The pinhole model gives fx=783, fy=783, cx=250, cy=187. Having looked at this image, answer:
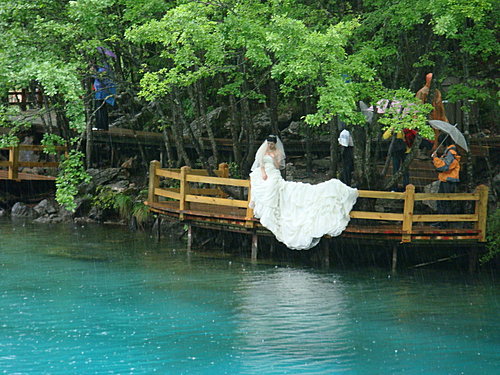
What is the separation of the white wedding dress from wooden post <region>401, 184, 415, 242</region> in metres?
1.03

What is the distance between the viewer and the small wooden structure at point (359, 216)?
51.3ft

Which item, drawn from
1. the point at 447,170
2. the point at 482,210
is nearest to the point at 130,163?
the point at 447,170

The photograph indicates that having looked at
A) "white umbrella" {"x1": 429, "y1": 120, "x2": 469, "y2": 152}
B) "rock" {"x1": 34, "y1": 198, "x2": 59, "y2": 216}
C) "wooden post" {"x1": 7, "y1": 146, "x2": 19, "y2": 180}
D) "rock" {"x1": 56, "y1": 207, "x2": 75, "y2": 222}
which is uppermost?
"white umbrella" {"x1": 429, "y1": 120, "x2": 469, "y2": 152}

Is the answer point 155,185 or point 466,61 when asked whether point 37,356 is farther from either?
point 466,61

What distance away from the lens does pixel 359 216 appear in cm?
1586

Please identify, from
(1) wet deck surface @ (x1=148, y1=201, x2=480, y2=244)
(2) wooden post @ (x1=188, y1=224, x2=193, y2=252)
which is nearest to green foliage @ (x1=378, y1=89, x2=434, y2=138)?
(1) wet deck surface @ (x1=148, y1=201, x2=480, y2=244)

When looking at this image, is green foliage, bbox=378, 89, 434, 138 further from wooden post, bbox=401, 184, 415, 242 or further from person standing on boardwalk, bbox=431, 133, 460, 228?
person standing on boardwalk, bbox=431, 133, 460, 228

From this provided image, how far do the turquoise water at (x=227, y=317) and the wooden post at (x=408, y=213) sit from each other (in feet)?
2.83

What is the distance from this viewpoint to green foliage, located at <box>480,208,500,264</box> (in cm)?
1588

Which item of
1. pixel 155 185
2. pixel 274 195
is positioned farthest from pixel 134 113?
pixel 274 195

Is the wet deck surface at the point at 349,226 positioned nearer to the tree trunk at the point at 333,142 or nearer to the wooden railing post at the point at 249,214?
the wooden railing post at the point at 249,214

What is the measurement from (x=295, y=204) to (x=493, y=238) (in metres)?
4.10

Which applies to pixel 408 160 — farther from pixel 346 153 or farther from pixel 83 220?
pixel 83 220

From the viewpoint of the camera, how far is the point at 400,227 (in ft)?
53.0
